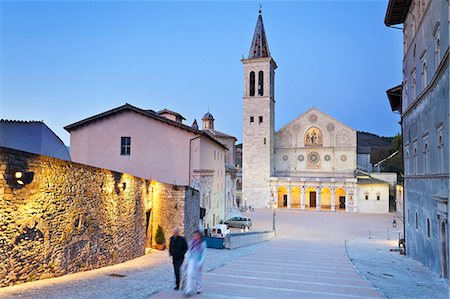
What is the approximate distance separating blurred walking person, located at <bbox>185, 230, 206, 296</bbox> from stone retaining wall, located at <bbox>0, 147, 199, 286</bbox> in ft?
12.0

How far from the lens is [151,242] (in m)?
16.5

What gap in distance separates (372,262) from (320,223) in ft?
76.9

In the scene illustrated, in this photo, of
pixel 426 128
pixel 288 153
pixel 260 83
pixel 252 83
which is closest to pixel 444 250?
pixel 426 128

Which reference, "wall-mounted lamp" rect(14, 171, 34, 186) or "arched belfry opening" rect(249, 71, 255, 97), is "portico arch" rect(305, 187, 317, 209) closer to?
"arched belfry opening" rect(249, 71, 255, 97)

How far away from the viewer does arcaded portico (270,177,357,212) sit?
5059cm

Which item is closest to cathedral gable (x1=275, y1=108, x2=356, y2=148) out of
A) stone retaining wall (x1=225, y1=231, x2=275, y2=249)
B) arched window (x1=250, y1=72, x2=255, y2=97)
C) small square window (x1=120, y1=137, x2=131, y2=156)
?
arched window (x1=250, y1=72, x2=255, y2=97)

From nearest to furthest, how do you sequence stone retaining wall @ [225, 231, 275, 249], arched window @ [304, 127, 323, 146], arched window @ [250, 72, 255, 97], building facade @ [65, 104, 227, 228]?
stone retaining wall @ [225, 231, 275, 249]
building facade @ [65, 104, 227, 228]
arched window @ [304, 127, 323, 146]
arched window @ [250, 72, 255, 97]

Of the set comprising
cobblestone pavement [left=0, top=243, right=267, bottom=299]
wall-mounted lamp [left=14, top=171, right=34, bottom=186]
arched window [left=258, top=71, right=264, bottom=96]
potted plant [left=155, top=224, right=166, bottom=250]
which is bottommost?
potted plant [left=155, top=224, right=166, bottom=250]

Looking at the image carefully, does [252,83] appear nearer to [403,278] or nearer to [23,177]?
[403,278]

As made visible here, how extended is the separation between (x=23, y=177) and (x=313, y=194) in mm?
51263

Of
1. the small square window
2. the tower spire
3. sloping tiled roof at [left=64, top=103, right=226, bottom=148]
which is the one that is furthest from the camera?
the tower spire

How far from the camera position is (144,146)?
76.2ft

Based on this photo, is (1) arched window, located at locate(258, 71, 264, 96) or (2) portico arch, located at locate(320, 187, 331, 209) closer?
(2) portico arch, located at locate(320, 187, 331, 209)

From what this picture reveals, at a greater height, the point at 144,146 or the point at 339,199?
the point at 144,146
